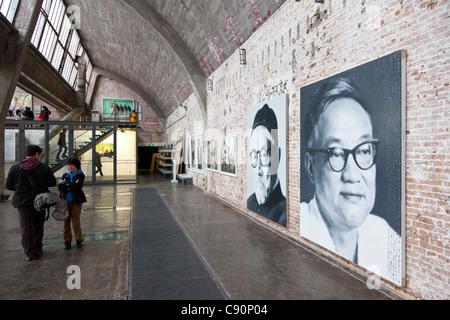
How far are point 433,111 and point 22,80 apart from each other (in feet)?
48.3

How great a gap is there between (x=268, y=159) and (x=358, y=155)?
2623 mm

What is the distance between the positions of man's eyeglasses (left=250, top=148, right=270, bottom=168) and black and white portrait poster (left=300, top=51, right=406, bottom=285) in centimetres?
154

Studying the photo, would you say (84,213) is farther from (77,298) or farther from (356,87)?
(356,87)

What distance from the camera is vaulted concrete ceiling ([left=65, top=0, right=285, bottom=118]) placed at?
744 centimetres

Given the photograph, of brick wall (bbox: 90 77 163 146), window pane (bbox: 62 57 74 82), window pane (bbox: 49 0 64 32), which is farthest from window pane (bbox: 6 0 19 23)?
brick wall (bbox: 90 77 163 146)

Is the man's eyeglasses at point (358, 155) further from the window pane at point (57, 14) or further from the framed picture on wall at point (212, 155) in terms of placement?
the window pane at point (57, 14)

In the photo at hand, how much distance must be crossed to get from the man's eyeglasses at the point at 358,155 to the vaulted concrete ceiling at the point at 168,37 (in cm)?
341

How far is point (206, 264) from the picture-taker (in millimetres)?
4203

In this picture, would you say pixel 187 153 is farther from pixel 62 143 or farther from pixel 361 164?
pixel 361 164

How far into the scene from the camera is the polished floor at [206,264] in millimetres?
3301

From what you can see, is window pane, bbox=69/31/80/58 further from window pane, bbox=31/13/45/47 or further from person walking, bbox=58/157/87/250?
person walking, bbox=58/157/87/250

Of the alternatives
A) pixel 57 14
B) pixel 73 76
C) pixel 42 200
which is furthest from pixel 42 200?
pixel 73 76

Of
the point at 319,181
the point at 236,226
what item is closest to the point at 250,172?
the point at 236,226
